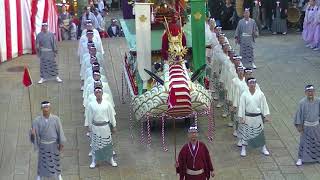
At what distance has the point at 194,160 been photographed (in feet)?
36.8

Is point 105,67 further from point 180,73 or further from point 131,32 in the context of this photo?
point 180,73

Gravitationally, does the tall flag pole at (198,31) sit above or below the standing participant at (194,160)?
above

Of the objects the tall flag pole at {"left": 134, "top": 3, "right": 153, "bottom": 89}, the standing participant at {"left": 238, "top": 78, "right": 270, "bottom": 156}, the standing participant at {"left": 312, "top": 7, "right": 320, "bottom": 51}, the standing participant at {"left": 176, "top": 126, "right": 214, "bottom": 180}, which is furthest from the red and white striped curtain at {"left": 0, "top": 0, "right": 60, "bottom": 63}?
the standing participant at {"left": 176, "top": 126, "right": 214, "bottom": 180}

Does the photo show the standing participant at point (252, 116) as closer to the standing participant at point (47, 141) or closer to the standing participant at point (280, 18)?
the standing participant at point (47, 141)

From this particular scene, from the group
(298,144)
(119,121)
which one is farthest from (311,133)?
(119,121)

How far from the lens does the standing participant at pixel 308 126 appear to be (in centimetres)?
1300

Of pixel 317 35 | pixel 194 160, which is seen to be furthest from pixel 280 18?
pixel 194 160

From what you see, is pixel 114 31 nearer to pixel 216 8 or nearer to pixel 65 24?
pixel 65 24

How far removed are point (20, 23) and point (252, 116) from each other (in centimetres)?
980

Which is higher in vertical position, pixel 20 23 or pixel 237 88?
pixel 20 23

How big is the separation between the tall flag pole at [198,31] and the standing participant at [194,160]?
4.34 metres

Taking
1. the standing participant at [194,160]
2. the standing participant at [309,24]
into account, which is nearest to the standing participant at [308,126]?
the standing participant at [194,160]

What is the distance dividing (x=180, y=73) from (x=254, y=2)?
35.3 ft

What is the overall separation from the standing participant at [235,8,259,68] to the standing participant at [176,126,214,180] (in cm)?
841
